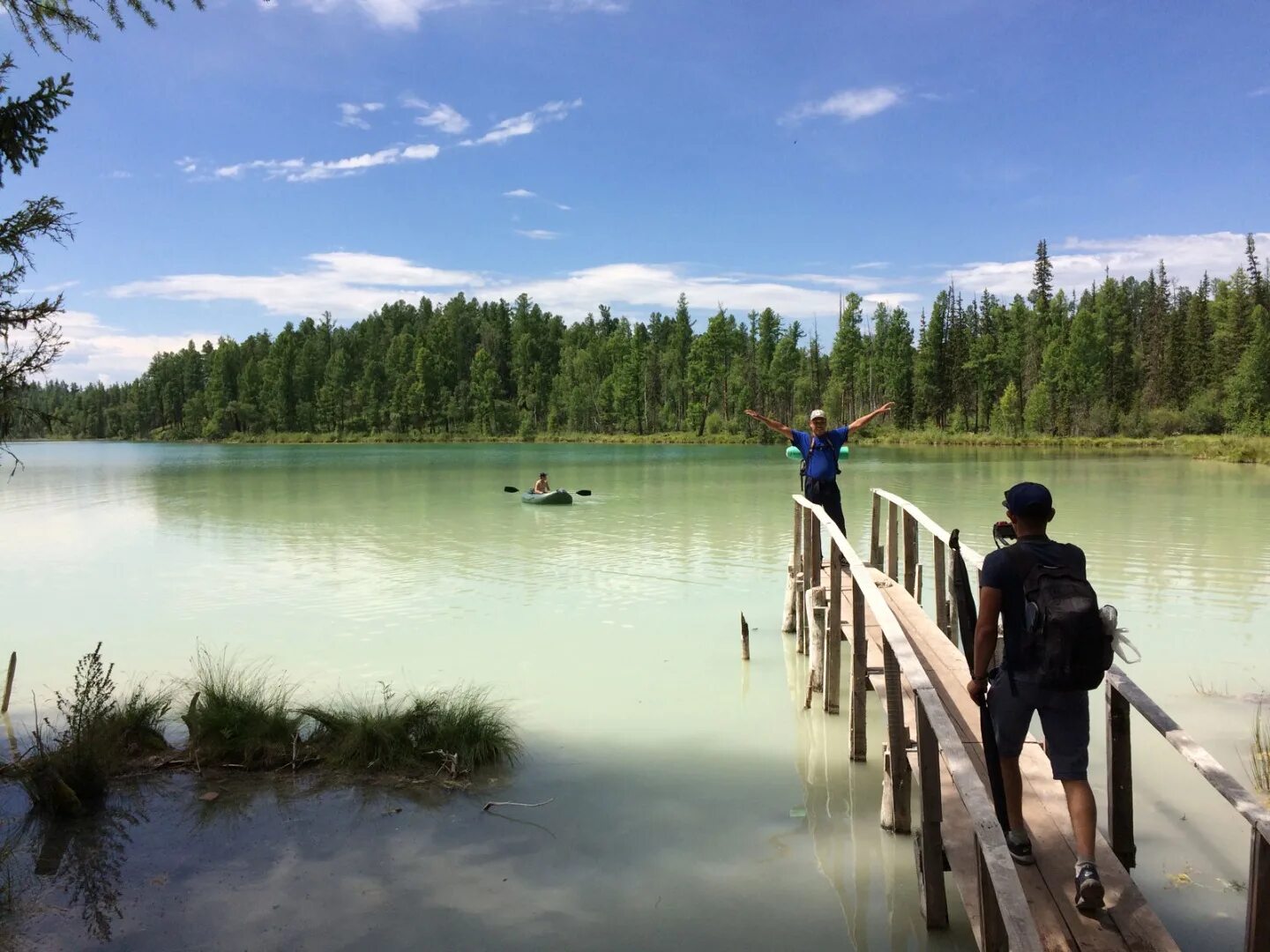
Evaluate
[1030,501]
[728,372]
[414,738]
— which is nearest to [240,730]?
[414,738]

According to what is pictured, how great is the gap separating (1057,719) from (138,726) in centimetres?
689

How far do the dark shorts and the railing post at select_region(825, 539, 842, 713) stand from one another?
3900mm

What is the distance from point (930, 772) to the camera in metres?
4.43

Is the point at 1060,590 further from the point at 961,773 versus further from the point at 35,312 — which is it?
the point at 35,312

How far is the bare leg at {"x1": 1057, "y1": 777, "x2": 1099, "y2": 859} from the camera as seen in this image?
3.82 meters

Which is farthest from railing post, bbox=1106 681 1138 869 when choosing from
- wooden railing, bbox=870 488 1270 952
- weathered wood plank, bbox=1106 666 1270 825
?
weathered wood plank, bbox=1106 666 1270 825

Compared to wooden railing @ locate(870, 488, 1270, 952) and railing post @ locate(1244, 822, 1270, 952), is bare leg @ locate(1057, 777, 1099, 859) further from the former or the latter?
railing post @ locate(1244, 822, 1270, 952)

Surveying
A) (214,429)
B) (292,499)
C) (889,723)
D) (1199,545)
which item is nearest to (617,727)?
(889,723)

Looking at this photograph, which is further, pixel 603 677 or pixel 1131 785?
pixel 603 677

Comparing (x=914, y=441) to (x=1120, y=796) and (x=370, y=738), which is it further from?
(x=1120, y=796)

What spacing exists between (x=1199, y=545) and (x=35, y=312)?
20.0 meters

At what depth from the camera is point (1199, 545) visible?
18.3 m

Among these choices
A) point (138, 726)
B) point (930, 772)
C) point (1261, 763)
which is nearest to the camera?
point (930, 772)

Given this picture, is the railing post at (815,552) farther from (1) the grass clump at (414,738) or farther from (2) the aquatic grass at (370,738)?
(2) the aquatic grass at (370,738)
